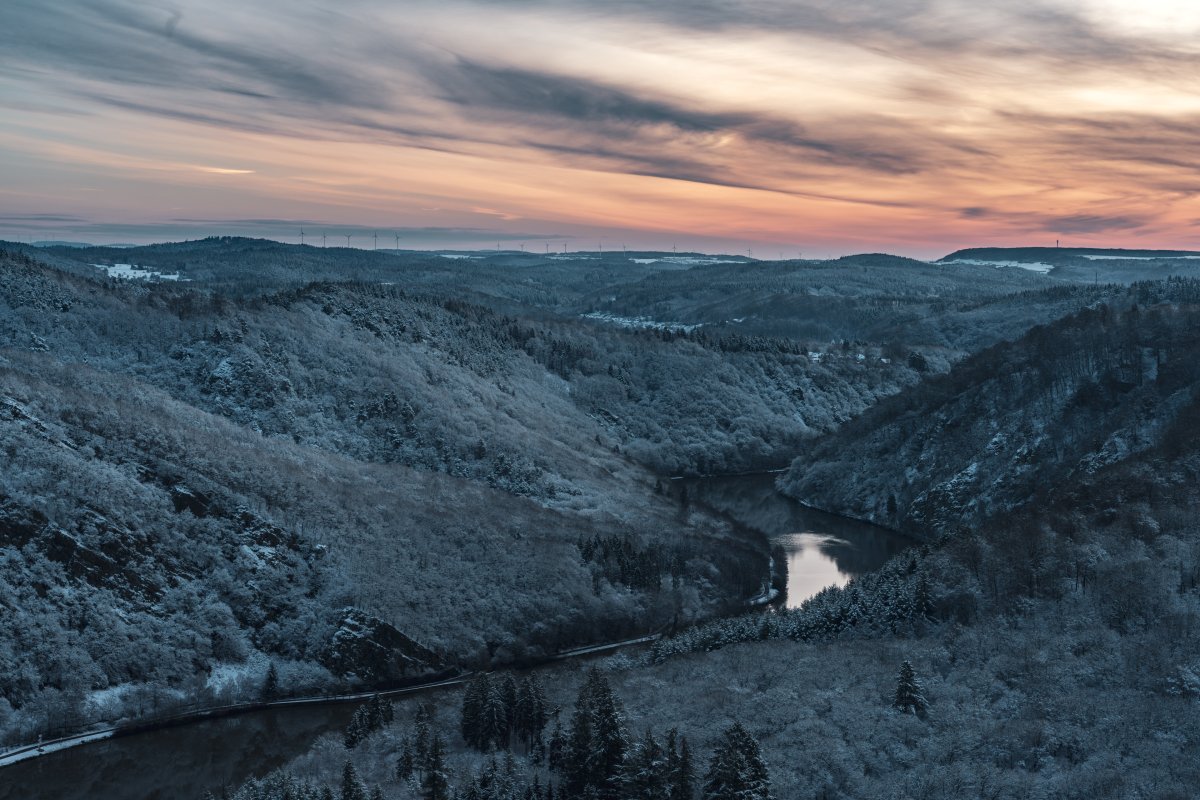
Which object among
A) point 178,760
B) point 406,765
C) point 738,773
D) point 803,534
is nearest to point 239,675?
point 178,760

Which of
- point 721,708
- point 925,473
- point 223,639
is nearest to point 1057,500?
point 925,473

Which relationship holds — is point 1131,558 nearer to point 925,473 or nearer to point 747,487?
point 925,473

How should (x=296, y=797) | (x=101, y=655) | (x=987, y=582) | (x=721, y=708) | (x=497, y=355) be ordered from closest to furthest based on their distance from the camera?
(x=296, y=797), (x=721, y=708), (x=101, y=655), (x=987, y=582), (x=497, y=355)

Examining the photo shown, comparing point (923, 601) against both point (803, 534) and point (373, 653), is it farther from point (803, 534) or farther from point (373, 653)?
point (803, 534)

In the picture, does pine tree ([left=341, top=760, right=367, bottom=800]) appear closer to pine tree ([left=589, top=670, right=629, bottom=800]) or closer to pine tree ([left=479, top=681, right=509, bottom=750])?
pine tree ([left=479, top=681, right=509, bottom=750])

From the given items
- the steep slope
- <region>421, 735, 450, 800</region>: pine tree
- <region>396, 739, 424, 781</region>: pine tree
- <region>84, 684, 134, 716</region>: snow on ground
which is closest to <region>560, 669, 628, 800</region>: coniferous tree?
<region>421, 735, 450, 800</region>: pine tree

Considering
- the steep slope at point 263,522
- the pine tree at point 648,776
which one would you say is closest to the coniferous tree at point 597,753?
the pine tree at point 648,776
